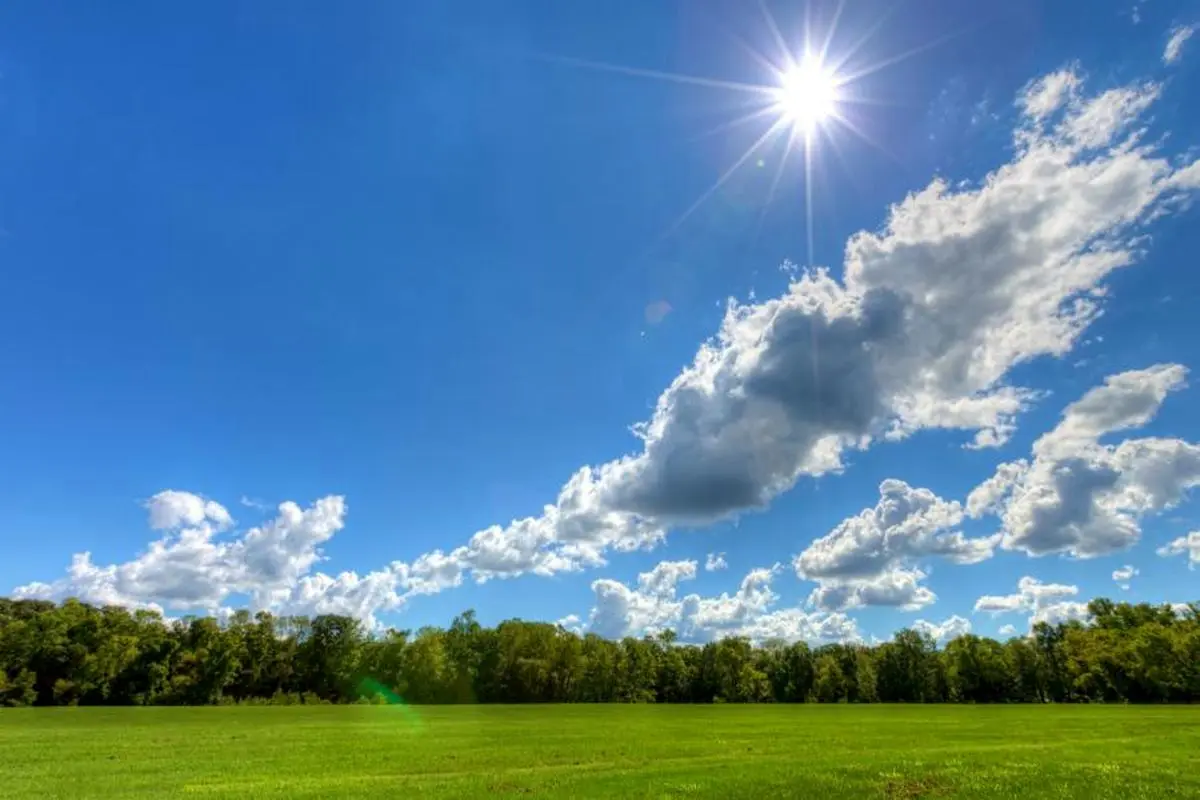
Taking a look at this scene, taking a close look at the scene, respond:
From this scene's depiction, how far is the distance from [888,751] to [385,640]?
132317 mm

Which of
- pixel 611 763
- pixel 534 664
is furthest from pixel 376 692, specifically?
pixel 611 763

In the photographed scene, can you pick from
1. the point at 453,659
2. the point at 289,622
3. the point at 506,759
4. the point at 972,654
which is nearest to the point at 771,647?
the point at 972,654

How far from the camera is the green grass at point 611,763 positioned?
19.5 m

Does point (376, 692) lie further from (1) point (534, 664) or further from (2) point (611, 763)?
(2) point (611, 763)

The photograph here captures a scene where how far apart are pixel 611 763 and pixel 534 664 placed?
121m

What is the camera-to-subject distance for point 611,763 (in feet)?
87.1

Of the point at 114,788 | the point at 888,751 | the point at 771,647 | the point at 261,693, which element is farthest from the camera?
the point at 771,647

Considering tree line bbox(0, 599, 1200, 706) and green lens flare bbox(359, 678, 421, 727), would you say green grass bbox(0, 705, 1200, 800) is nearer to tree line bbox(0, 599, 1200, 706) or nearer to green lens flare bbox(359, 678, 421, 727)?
tree line bbox(0, 599, 1200, 706)

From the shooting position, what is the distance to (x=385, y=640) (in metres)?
140

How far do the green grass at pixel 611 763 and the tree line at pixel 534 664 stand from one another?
75.4m

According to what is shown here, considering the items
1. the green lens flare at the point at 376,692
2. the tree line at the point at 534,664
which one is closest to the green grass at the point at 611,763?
the tree line at the point at 534,664

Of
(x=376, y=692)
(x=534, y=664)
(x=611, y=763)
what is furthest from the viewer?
(x=534, y=664)

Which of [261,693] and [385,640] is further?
[385,640]

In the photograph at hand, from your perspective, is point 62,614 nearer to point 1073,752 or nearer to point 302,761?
point 302,761
